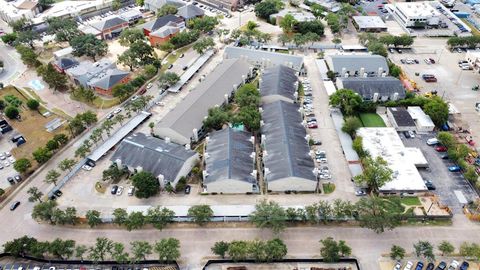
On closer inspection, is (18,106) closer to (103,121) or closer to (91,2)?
(103,121)

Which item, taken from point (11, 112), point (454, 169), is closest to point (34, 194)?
point (11, 112)

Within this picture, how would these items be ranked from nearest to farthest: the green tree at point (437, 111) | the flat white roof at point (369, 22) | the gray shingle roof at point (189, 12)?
the green tree at point (437, 111)
the flat white roof at point (369, 22)
the gray shingle roof at point (189, 12)

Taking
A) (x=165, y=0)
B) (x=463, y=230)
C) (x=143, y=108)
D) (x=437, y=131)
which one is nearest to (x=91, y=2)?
(x=165, y=0)

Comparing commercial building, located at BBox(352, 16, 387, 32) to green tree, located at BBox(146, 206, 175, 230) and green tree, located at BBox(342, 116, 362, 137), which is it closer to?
green tree, located at BBox(342, 116, 362, 137)

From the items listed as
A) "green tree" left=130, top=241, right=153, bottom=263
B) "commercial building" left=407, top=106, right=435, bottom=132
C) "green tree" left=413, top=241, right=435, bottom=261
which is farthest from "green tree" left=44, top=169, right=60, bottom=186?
"commercial building" left=407, top=106, right=435, bottom=132

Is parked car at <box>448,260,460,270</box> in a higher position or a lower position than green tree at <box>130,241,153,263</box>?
lower

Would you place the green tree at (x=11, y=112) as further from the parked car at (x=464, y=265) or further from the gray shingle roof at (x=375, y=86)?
the parked car at (x=464, y=265)

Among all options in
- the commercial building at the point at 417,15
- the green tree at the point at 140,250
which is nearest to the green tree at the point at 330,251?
the green tree at the point at 140,250
